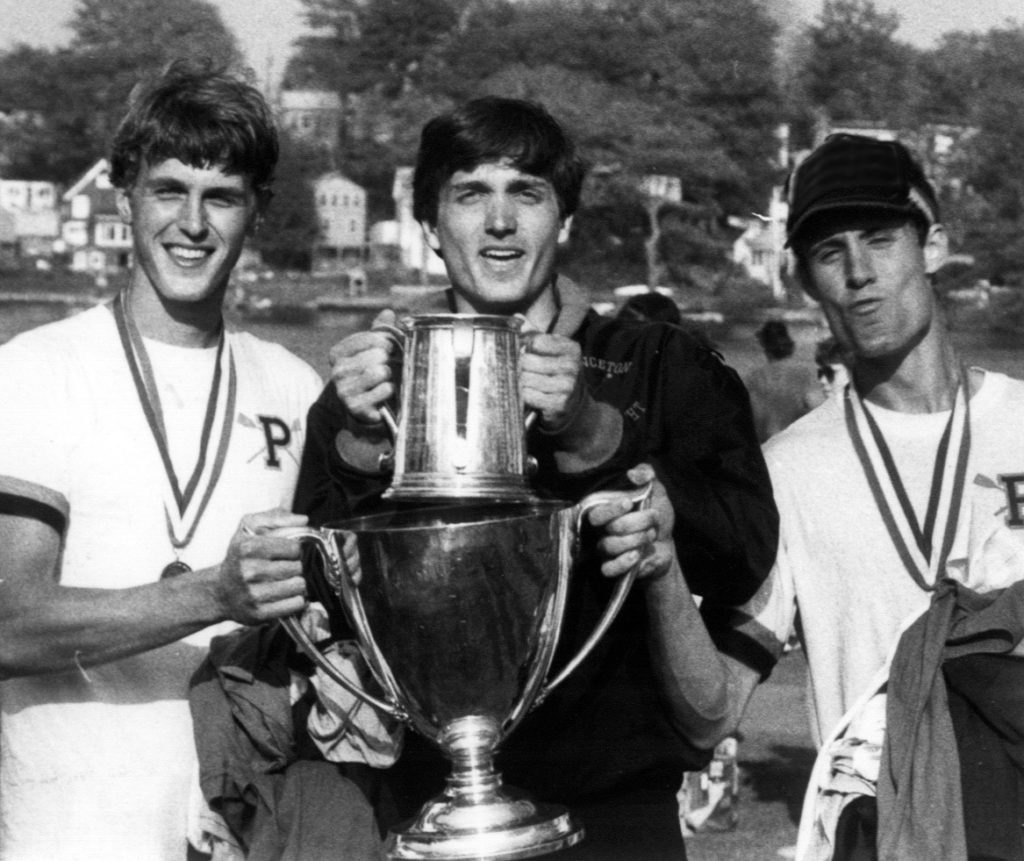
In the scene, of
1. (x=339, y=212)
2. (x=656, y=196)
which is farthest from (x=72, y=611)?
(x=656, y=196)

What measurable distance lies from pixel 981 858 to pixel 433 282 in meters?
2.11

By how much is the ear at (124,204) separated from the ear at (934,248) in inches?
50.0

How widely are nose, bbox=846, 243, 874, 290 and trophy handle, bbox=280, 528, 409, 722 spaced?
39.3 inches

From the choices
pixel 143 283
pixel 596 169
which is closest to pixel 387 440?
pixel 143 283

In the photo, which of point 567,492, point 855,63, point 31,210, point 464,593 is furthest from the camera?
point 31,210

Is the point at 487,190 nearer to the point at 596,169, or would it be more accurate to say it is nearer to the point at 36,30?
the point at 36,30

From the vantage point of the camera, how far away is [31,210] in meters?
4.59

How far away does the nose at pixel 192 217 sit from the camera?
102 inches

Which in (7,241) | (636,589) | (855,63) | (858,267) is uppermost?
(855,63)

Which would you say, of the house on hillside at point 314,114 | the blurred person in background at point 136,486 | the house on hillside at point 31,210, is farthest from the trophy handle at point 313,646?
the house on hillside at point 31,210

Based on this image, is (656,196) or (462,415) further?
(656,196)

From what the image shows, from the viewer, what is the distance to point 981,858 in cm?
196

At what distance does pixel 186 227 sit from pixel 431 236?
1.33 feet

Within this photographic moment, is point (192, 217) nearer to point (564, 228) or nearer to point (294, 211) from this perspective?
point (564, 228)
